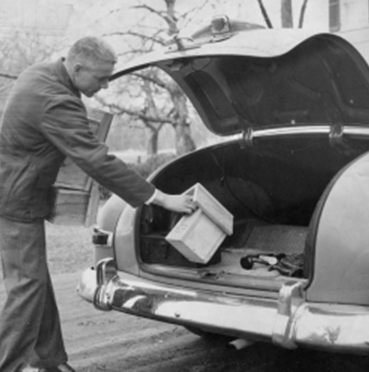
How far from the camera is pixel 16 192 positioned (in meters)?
3.48

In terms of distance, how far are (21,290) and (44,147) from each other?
0.79 m

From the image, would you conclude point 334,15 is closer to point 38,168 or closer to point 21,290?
point 38,168

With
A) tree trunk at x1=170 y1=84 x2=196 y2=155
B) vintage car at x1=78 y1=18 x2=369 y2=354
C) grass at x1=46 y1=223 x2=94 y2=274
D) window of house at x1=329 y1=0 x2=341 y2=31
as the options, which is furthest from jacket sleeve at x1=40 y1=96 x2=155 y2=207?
tree trunk at x1=170 y1=84 x2=196 y2=155

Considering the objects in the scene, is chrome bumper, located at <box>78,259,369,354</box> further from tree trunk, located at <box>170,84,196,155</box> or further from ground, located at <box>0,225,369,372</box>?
tree trunk, located at <box>170,84,196,155</box>

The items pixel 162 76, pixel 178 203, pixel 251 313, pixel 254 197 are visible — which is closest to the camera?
pixel 251 313

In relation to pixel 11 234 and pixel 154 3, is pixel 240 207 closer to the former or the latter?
pixel 11 234

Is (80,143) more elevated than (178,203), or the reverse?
(80,143)

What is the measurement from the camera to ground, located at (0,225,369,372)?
4035 mm

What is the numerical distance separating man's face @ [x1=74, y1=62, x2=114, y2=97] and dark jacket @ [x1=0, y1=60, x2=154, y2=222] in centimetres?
6

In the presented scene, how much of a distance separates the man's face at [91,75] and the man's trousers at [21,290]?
31.3 inches

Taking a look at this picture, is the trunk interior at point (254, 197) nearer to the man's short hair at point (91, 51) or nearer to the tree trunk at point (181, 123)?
the man's short hair at point (91, 51)

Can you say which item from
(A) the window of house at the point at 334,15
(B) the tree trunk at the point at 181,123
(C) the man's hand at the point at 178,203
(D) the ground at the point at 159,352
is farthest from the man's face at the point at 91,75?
(B) the tree trunk at the point at 181,123

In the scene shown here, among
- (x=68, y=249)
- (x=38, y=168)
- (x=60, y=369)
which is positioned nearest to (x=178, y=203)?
(x=38, y=168)

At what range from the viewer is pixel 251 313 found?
3090 millimetres
